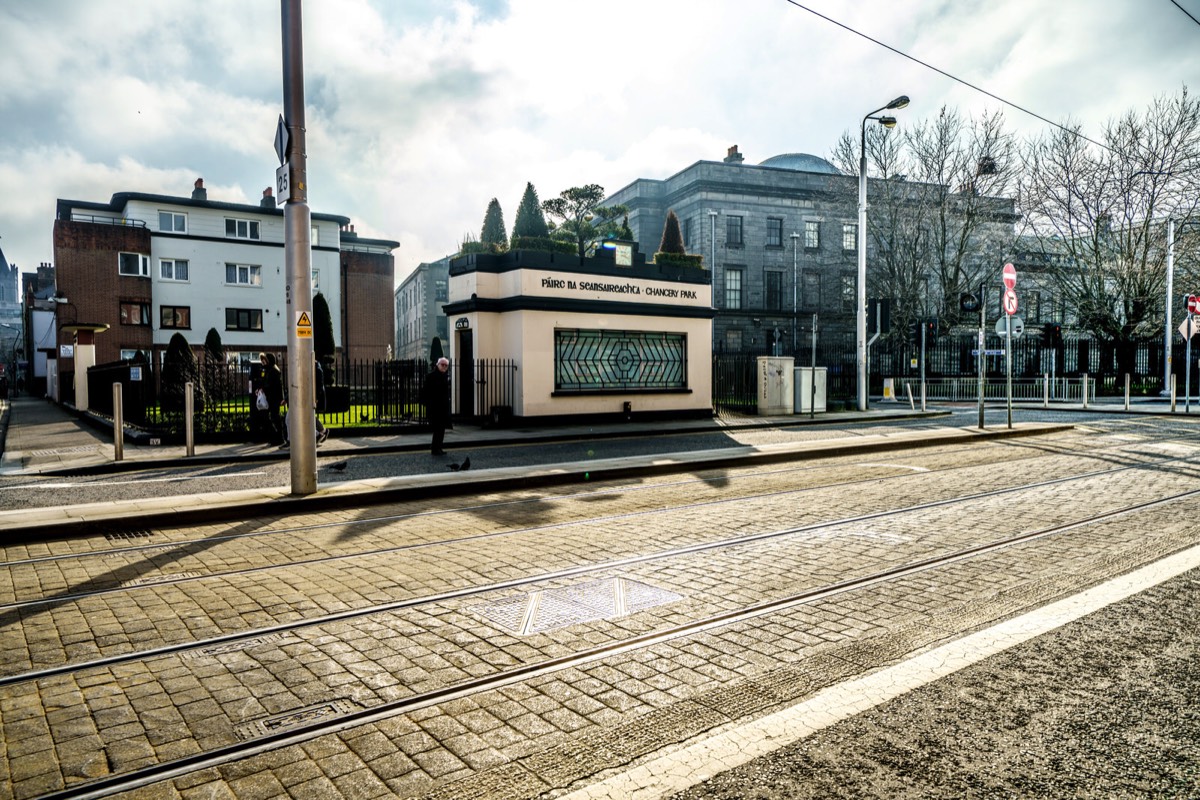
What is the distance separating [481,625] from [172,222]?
49.5m

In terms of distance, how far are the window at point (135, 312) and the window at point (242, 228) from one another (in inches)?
256

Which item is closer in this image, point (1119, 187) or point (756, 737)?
point (756, 737)

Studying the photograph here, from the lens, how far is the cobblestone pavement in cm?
326

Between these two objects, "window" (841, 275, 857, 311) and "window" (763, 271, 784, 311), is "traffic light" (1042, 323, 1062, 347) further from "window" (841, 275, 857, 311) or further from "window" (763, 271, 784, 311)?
"window" (763, 271, 784, 311)

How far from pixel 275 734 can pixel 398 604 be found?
1858 mm

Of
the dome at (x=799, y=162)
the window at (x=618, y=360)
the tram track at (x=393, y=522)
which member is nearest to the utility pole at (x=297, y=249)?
the tram track at (x=393, y=522)

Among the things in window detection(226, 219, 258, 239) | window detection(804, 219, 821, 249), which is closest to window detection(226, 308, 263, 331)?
window detection(226, 219, 258, 239)

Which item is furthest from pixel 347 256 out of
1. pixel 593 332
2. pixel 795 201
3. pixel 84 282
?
pixel 593 332

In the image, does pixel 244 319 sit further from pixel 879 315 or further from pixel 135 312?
pixel 879 315

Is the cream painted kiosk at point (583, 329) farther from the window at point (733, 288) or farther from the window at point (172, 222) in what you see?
the window at point (733, 288)

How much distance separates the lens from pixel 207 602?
5.37m

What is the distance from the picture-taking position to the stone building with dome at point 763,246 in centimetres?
5612

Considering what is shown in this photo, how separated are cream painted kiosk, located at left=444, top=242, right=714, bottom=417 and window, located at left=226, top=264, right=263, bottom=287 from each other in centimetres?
3062

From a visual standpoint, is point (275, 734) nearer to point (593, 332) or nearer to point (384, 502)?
point (384, 502)
